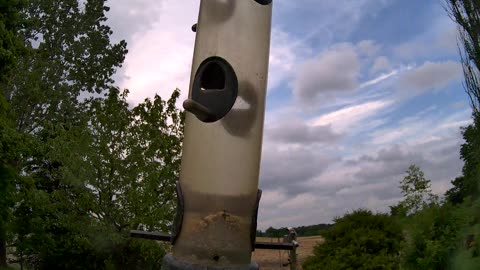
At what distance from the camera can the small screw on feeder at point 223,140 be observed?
3.58 m

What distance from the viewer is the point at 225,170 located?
364 centimetres

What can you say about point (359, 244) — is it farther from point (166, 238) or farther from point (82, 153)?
point (82, 153)

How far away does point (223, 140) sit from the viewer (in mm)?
3697

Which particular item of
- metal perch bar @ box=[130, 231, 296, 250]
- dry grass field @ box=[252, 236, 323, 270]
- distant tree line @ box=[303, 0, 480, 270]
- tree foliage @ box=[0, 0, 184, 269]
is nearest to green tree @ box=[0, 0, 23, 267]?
tree foliage @ box=[0, 0, 184, 269]

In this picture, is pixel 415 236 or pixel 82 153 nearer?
pixel 415 236

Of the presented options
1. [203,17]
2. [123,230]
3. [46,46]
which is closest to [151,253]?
[123,230]

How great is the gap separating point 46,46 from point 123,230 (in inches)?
338

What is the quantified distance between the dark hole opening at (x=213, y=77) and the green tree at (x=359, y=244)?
155 inches

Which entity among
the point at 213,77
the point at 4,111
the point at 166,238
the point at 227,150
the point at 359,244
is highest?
the point at 4,111

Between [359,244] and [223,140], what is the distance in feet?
13.7

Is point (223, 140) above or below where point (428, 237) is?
above

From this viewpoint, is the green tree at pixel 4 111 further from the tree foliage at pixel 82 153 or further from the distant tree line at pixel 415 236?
the distant tree line at pixel 415 236

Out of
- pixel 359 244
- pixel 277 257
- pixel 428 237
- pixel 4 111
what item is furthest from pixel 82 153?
pixel 428 237

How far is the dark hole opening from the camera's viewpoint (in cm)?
390
